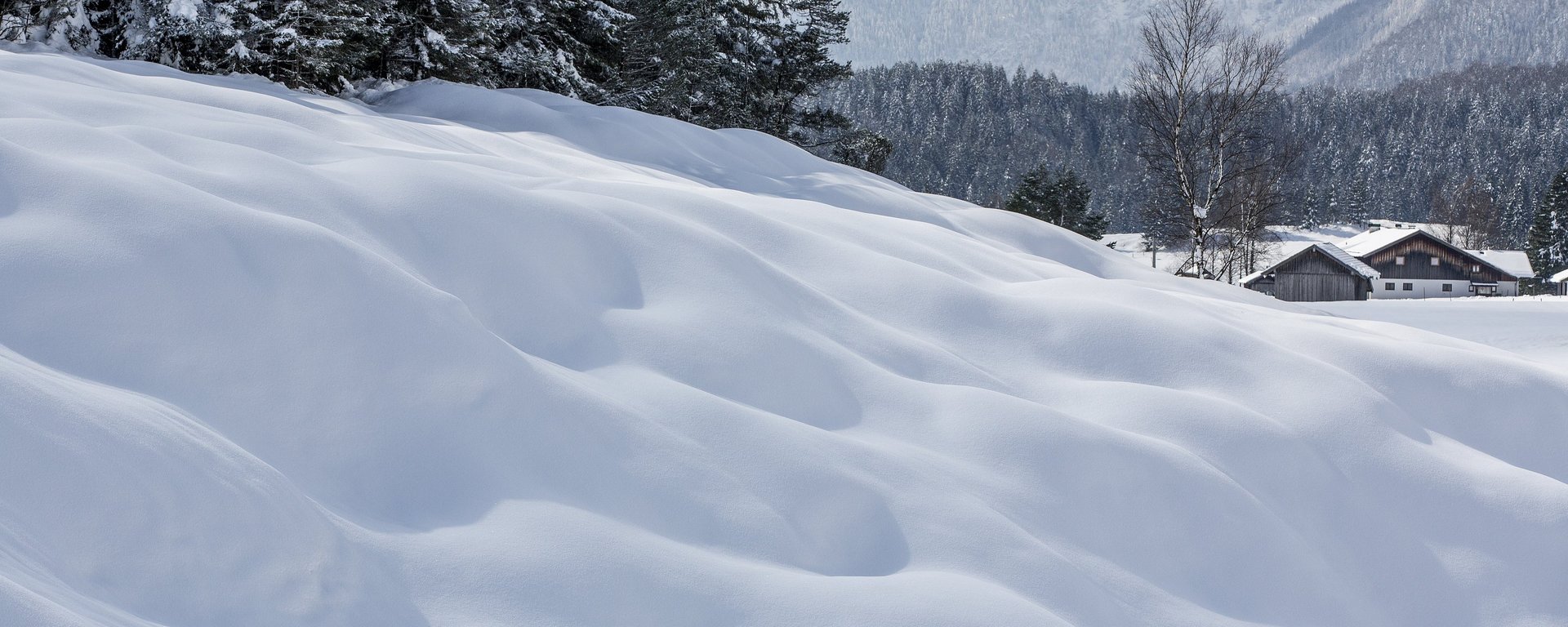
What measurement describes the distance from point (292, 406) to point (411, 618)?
2.46 ft

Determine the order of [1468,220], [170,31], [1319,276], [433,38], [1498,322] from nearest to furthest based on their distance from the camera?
[1498,322] → [170,31] → [433,38] → [1319,276] → [1468,220]

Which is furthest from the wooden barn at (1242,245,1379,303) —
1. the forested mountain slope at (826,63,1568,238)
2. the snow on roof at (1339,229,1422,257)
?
the forested mountain slope at (826,63,1568,238)

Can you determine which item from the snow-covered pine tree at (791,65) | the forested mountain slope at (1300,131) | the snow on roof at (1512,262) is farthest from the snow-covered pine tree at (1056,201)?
the forested mountain slope at (1300,131)

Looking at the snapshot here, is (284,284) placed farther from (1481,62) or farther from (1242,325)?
(1481,62)

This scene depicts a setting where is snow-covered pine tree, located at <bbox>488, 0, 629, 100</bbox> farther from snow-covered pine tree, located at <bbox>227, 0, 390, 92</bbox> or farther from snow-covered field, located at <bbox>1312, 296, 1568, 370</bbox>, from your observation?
snow-covered field, located at <bbox>1312, 296, 1568, 370</bbox>

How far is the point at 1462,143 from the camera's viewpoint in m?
116

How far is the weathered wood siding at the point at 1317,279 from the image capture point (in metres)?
42.8

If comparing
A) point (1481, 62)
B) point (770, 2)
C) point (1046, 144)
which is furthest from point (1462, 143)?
point (770, 2)

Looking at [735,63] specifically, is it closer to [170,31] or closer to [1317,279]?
[170,31]

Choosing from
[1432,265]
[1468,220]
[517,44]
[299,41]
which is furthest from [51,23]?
→ [1468,220]

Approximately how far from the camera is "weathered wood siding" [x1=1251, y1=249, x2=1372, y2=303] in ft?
141

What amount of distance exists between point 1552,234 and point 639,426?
7791cm

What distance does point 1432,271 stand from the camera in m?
51.1

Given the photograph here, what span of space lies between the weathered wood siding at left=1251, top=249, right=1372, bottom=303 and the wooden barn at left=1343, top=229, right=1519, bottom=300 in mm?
9052
